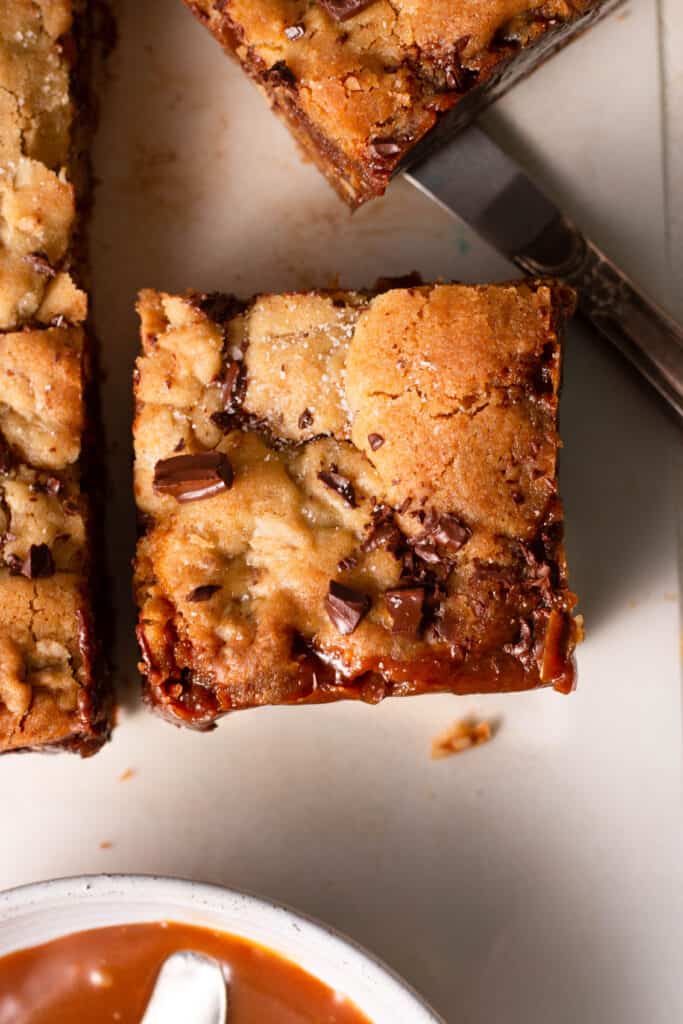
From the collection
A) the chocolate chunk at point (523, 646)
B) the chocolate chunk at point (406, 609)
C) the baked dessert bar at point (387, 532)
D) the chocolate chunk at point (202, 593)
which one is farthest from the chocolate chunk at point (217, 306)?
the chocolate chunk at point (523, 646)

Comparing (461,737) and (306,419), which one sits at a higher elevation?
(306,419)

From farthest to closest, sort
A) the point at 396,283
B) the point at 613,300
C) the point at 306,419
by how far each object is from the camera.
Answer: the point at 613,300, the point at 396,283, the point at 306,419

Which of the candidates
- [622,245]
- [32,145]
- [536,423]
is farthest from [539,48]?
[32,145]

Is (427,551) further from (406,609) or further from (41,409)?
(41,409)

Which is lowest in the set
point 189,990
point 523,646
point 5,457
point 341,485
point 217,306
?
point 189,990

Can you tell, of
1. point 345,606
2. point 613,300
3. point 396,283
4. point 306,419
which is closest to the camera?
point 345,606

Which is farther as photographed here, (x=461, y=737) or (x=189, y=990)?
(x=461, y=737)

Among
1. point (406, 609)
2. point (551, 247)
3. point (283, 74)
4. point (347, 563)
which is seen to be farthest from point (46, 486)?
point (551, 247)
